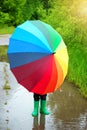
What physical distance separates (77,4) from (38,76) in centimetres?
581

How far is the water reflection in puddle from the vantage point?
948 centimetres

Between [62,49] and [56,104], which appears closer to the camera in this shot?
[62,49]

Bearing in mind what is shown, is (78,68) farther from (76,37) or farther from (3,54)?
(3,54)

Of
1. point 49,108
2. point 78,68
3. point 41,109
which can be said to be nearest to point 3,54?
point 78,68

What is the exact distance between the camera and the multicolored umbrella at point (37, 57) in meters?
8.70

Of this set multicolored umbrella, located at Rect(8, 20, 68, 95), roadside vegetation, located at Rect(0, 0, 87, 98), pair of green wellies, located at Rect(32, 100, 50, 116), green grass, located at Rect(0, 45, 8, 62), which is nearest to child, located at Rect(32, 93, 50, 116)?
pair of green wellies, located at Rect(32, 100, 50, 116)

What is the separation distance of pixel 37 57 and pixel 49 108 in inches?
99.7

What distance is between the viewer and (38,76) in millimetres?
8734

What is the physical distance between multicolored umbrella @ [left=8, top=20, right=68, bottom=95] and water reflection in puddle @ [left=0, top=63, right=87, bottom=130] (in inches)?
36.7

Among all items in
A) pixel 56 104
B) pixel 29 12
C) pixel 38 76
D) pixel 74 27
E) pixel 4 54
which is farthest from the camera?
pixel 29 12

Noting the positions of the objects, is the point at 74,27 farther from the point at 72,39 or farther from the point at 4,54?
→ the point at 4,54

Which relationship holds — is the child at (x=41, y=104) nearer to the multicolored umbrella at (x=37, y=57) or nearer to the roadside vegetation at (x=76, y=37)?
the multicolored umbrella at (x=37, y=57)

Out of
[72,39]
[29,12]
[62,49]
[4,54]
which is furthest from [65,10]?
[29,12]

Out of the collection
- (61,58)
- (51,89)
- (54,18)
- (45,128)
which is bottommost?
(45,128)
